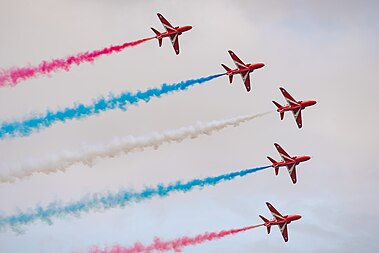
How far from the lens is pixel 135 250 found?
76.6 meters

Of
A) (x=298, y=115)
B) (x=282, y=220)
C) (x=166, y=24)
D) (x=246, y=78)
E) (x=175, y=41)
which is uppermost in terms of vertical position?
(x=166, y=24)

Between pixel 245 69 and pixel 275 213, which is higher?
pixel 245 69

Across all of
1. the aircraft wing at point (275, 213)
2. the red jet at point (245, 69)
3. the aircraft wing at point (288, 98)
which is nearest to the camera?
the red jet at point (245, 69)

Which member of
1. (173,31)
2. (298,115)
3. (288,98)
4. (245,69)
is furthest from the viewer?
(288,98)

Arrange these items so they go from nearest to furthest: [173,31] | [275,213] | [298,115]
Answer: [173,31] → [298,115] → [275,213]

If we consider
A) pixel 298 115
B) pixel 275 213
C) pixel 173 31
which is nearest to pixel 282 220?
pixel 275 213

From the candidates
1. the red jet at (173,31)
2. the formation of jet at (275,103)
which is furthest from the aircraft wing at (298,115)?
the red jet at (173,31)

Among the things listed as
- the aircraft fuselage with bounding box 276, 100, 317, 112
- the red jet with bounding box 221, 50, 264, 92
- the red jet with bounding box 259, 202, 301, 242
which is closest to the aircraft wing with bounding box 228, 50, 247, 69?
the red jet with bounding box 221, 50, 264, 92

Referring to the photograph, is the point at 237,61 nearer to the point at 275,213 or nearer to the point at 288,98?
the point at 288,98

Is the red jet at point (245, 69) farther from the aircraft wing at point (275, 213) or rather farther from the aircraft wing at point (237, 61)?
the aircraft wing at point (275, 213)

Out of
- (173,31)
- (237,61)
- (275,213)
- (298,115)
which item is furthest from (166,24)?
(275,213)

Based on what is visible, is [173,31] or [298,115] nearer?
[173,31]

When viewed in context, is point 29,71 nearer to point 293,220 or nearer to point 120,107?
point 120,107

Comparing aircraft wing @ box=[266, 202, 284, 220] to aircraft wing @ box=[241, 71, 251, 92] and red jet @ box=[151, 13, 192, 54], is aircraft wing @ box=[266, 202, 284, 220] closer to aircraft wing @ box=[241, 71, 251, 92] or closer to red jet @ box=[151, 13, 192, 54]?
aircraft wing @ box=[241, 71, 251, 92]
